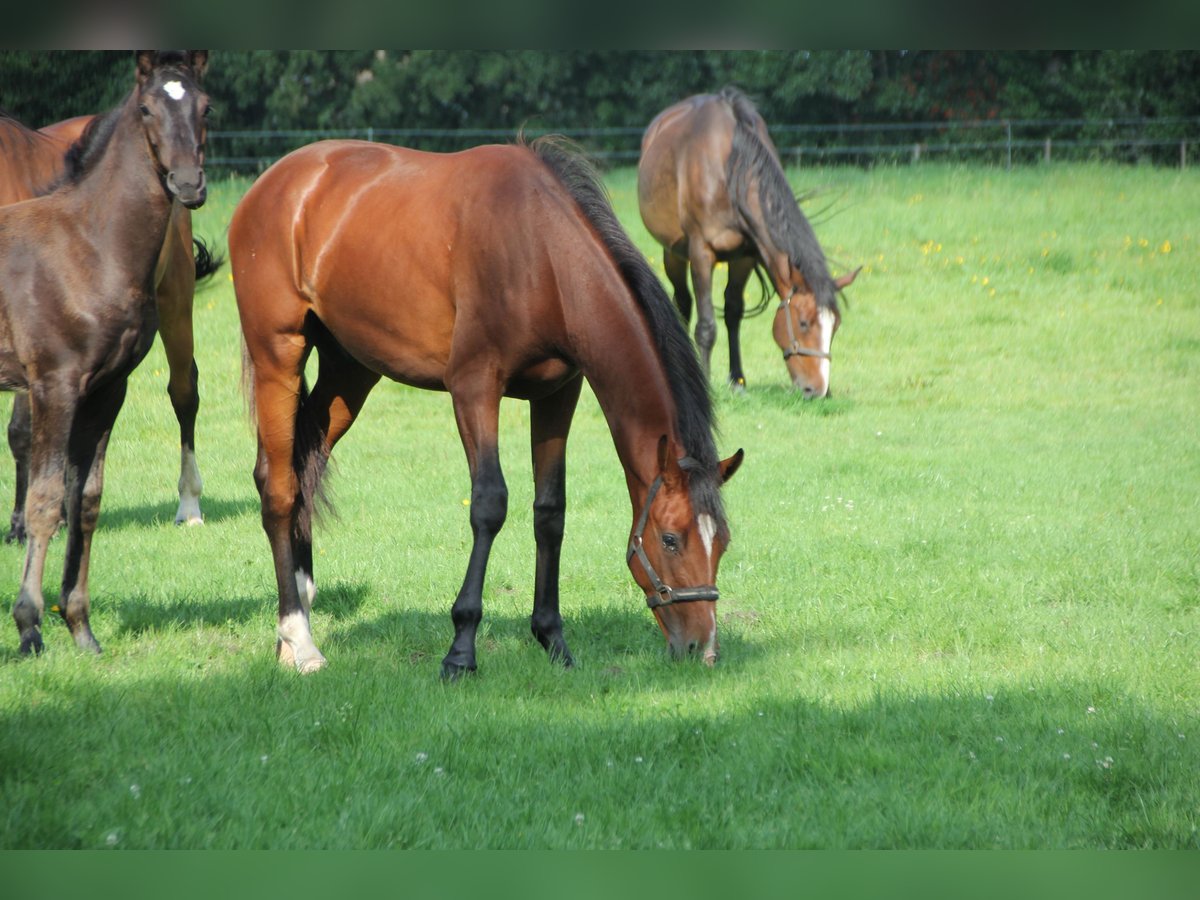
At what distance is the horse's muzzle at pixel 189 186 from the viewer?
4941mm

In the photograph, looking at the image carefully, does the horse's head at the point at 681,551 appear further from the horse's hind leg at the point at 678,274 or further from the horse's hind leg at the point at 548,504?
the horse's hind leg at the point at 678,274

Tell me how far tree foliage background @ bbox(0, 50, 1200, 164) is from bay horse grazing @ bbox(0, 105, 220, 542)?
23.7 meters

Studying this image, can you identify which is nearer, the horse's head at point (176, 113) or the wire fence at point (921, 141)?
the horse's head at point (176, 113)

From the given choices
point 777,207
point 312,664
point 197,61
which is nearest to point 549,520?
point 312,664

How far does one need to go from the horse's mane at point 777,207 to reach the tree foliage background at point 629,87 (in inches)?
785

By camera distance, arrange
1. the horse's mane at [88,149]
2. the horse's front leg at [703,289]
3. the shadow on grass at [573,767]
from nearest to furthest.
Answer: the shadow on grass at [573,767] < the horse's mane at [88,149] < the horse's front leg at [703,289]

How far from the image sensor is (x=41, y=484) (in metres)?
5.39

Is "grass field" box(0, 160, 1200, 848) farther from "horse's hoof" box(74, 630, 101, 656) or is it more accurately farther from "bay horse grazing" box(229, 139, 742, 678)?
"bay horse grazing" box(229, 139, 742, 678)

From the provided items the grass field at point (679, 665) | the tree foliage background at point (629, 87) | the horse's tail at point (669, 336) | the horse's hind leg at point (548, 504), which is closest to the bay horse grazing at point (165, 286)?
the grass field at point (679, 665)

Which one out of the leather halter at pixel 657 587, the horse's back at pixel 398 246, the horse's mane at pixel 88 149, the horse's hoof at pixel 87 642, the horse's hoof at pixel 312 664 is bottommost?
the horse's hoof at pixel 312 664

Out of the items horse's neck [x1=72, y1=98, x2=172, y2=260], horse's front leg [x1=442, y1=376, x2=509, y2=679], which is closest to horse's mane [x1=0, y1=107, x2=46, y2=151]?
horse's neck [x1=72, y1=98, x2=172, y2=260]

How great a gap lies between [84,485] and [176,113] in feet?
6.45

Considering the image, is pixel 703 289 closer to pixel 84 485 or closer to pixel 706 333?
pixel 706 333

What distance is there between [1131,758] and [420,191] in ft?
12.9
